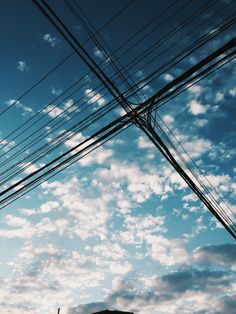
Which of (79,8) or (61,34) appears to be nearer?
(61,34)

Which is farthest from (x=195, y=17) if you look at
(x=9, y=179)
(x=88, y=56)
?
(x=9, y=179)

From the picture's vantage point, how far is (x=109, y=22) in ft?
Answer: 24.1

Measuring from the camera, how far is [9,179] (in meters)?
9.64

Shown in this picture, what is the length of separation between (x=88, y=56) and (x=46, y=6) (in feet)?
4.57

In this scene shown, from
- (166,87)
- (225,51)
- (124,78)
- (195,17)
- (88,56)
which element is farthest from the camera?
(124,78)

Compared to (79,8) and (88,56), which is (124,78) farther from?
(79,8)

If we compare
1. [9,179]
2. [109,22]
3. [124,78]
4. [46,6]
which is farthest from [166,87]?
[9,179]

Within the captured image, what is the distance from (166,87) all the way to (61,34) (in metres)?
2.61

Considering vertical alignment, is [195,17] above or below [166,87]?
above

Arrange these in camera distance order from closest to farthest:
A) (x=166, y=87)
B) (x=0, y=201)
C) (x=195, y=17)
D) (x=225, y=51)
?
1. (x=225, y=51)
2. (x=166, y=87)
3. (x=195, y=17)
4. (x=0, y=201)

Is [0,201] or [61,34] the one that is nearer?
[61,34]

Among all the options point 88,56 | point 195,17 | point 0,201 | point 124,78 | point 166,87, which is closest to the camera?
point 166,87

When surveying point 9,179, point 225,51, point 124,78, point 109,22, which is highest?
point 109,22

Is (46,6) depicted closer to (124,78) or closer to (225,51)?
(124,78)
